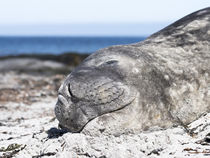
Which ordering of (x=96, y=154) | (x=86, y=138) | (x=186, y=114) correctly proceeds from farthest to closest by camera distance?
(x=186, y=114) < (x=86, y=138) < (x=96, y=154)

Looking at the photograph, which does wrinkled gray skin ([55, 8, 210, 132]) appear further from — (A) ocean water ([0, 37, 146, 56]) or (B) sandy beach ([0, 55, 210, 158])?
(A) ocean water ([0, 37, 146, 56])

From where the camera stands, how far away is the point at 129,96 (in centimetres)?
434

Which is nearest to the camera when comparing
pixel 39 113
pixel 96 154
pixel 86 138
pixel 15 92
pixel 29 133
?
pixel 96 154

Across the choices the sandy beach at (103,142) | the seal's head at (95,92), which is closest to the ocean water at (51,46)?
the sandy beach at (103,142)

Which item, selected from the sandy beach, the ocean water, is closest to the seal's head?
the sandy beach

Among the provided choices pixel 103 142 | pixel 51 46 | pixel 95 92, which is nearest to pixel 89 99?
pixel 95 92

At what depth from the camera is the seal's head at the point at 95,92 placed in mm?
4309

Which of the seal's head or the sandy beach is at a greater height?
the seal's head

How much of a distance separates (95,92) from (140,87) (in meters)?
0.52

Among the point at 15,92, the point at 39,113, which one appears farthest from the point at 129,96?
the point at 15,92

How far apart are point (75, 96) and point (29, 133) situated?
128 cm

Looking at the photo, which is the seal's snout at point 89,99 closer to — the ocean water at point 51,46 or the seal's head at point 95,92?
the seal's head at point 95,92

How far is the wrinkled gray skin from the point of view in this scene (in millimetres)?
4316

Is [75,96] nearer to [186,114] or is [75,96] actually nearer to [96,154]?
[96,154]
